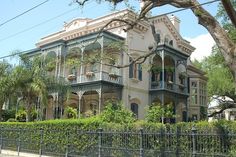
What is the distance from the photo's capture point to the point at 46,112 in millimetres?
35688

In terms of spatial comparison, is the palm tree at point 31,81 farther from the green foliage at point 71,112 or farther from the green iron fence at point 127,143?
the green iron fence at point 127,143

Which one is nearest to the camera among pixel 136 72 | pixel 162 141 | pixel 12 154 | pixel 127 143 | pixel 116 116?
pixel 162 141

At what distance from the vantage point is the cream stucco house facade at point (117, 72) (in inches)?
1153

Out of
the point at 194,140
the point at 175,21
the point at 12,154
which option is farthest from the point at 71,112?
the point at 194,140

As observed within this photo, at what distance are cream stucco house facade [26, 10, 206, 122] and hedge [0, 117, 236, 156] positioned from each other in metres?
7.51

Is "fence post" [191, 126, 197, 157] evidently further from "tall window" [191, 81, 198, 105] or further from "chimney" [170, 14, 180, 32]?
"chimney" [170, 14, 180, 32]

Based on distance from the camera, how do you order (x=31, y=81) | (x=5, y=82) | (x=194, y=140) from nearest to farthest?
(x=194, y=140), (x=5, y=82), (x=31, y=81)

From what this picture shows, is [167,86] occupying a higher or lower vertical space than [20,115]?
higher

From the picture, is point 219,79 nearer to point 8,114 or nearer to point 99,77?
point 99,77

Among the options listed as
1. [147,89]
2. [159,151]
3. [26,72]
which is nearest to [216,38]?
[159,151]

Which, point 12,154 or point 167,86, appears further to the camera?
point 167,86

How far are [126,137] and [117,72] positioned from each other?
1421 centimetres

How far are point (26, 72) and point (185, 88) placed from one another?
1554 centimetres

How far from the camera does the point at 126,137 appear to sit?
16219 millimetres
